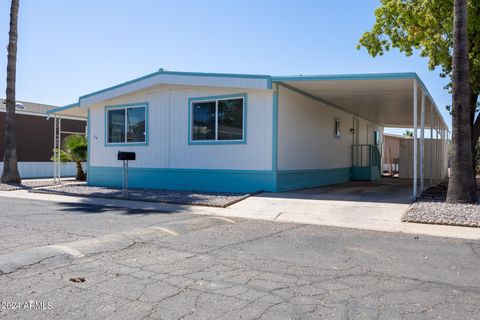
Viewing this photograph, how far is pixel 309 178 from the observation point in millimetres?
15781

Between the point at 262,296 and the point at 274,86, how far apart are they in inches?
366

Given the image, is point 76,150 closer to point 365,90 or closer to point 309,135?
point 309,135

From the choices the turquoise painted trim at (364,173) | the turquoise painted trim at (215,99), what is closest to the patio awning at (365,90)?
the turquoise painted trim at (215,99)

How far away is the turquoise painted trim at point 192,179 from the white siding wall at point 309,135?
873 millimetres

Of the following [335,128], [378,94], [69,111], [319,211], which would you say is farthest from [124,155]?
[335,128]

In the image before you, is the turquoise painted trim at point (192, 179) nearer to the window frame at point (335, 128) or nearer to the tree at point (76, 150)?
the tree at point (76, 150)

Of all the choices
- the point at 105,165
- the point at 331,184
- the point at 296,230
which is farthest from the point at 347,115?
the point at 296,230

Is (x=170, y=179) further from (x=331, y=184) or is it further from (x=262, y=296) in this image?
(x=262, y=296)

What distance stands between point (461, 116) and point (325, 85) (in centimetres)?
440

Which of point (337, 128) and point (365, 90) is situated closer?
point (365, 90)

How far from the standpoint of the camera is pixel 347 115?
19.9 meters

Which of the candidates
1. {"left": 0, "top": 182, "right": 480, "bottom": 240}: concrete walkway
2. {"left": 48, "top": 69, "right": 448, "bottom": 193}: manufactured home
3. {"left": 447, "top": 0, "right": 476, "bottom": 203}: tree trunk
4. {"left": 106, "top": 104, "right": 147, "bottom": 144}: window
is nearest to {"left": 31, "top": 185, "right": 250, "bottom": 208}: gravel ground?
{"left": 0, "top": 182, "right": 480, "bottom": 240}: concrete walkway

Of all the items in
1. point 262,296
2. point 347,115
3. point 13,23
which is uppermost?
point 13,23

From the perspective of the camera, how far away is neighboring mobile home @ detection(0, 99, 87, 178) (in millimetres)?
25359
